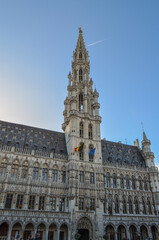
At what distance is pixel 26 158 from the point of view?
3956cm

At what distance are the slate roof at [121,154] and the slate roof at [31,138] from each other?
479 inches

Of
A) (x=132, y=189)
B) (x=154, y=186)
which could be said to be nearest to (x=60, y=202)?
(x=132, y=189)

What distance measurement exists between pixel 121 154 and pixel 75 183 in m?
19.7

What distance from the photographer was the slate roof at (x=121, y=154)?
171 ft

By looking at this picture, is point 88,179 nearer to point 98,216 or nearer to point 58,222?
point 98,216

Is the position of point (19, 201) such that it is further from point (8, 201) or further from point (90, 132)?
A: point (90, 132)

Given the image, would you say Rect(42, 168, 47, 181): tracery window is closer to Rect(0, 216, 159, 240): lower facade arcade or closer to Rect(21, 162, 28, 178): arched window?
Rect(21, 162, 28, 178): arched window

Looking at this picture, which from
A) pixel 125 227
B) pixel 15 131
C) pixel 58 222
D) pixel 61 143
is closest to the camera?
pixel 58 222

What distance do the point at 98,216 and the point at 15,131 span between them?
25778 mm

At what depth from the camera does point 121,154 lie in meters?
54.9

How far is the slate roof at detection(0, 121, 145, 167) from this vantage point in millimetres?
43100

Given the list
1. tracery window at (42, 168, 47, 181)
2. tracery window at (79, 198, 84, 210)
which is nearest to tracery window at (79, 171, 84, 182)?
tracery window at (79, 198, 84, 210)

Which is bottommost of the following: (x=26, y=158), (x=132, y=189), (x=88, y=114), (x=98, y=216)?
(x=98, y=216)

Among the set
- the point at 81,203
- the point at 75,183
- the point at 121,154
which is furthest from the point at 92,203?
the point at 121,154
